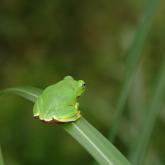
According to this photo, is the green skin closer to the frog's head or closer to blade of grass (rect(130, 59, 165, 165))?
the frog's head

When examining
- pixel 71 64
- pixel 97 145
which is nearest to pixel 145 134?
pixel 97 145

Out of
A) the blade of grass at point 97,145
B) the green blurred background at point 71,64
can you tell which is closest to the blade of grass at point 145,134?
the blade of grass at point 97,145

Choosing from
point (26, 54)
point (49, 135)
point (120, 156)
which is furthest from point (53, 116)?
point (26, 54)

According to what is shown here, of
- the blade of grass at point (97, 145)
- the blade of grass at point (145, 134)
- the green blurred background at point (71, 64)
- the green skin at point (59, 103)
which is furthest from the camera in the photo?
the green blurred background at point (71, 64)

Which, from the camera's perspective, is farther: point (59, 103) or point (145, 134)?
point (59, 103)

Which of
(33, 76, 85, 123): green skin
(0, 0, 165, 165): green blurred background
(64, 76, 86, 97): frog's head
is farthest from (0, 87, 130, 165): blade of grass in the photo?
(0, 0, 165, 165): green blurred background

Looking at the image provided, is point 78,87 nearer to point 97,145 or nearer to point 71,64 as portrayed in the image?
point 97,145

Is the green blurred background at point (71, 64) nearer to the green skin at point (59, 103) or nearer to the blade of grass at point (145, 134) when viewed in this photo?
the green skin at point (59, 103)
